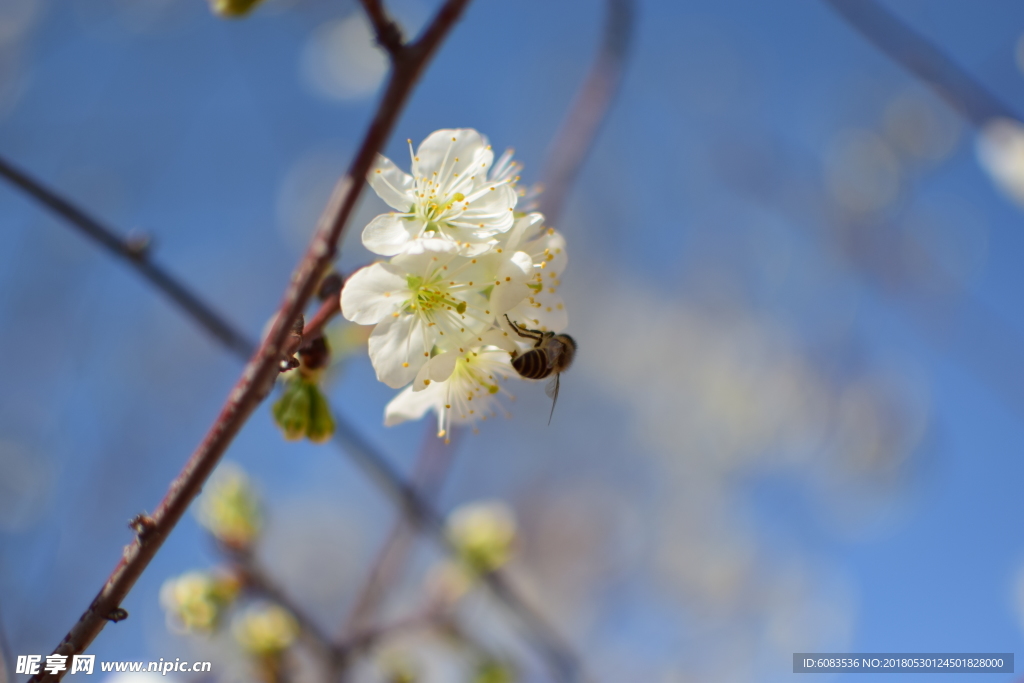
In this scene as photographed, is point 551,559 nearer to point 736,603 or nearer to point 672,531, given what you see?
point 672,531

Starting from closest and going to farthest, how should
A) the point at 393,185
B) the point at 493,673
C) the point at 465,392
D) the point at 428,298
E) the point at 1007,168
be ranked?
the point at 428,298, the point at 393,185, the point at 465,392, the point at 493,673, the point at 1007,168

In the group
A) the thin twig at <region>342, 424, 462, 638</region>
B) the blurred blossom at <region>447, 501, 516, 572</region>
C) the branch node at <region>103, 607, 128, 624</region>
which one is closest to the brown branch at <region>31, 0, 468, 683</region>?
the branch node at <region>103, 607, 128, 624</region>

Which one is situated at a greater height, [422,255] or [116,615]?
[422,255]

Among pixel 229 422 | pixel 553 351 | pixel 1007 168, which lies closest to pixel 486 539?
pixel 553 351

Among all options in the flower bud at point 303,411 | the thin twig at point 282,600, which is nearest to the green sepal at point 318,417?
the flower bud at point 303,411

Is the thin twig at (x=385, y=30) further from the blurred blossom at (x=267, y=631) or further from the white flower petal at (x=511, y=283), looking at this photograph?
the blurred blossom at (x=267, y=631)

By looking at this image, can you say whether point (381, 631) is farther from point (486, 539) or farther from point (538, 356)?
point (538, 356)

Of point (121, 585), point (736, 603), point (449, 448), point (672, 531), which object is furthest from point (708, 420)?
point (121, 585)
